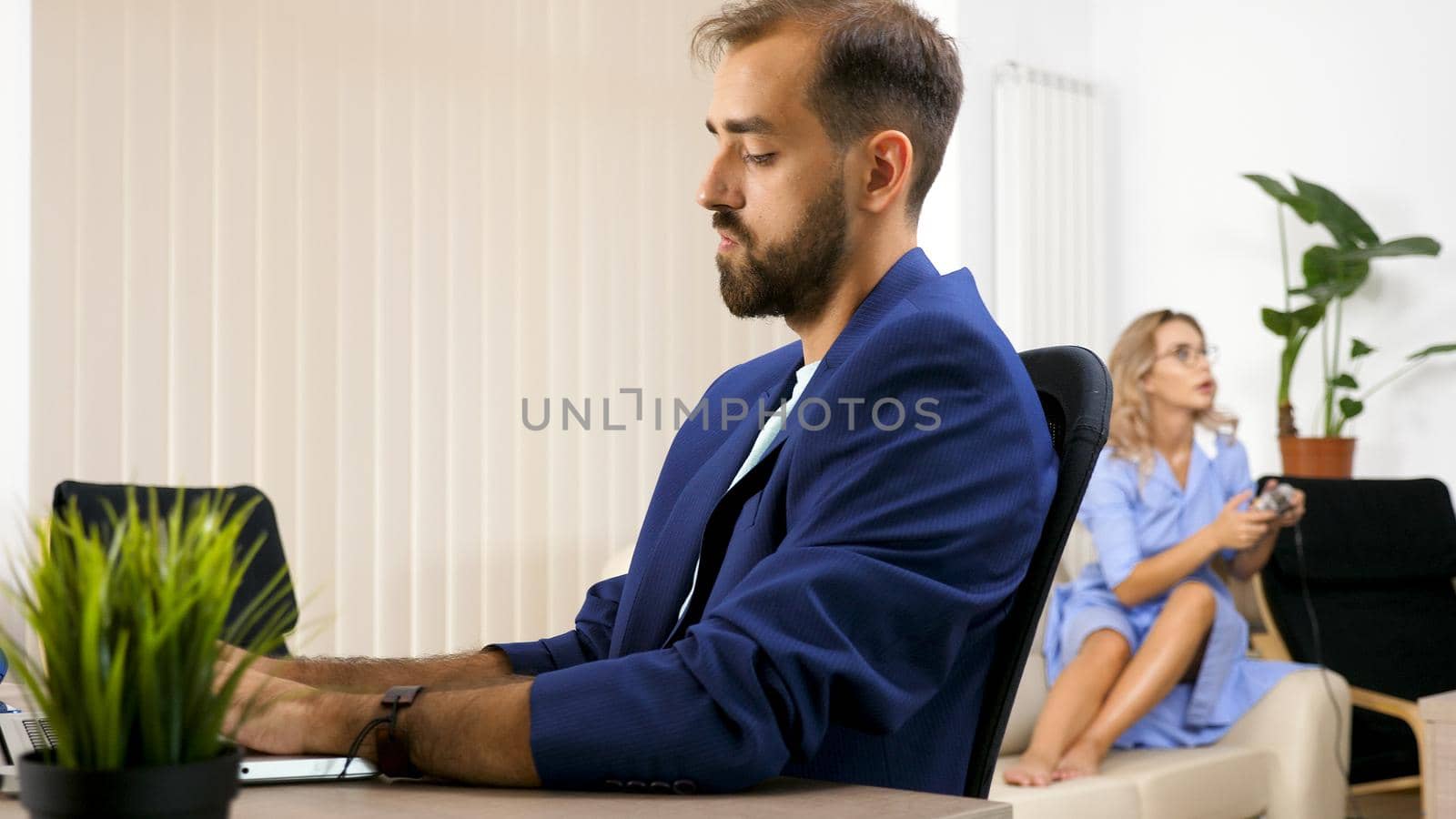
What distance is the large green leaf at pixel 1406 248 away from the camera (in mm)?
4336

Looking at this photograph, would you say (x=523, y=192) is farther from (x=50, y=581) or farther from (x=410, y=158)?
(x=50, y=581)

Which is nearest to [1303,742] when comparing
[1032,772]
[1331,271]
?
[1032,772]

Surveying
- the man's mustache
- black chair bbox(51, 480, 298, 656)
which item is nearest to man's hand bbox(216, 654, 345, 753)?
the man's mustache

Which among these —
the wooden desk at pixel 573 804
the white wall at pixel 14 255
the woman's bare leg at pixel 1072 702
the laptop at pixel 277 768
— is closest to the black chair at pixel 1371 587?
the woman's bare leg at pixel 1072 702

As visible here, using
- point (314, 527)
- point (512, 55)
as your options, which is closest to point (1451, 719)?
point (314, 527)

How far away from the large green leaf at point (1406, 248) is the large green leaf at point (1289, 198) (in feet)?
0.60

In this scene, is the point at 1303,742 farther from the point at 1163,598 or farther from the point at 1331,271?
the point at 1331,271

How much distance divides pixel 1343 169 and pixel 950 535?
4.40 meters

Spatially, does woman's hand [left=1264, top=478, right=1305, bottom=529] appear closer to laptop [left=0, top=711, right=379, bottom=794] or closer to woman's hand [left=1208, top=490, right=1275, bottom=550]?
woman's hand [left=1208, top=490, right=1275, bottom=550]

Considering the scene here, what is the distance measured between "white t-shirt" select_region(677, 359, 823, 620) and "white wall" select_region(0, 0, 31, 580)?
7.21 ft

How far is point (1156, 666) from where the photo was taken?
329 centimetres

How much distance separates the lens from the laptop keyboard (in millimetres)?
964

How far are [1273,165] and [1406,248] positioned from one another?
2.49 ft

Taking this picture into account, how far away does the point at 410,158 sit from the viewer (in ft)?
12.1
